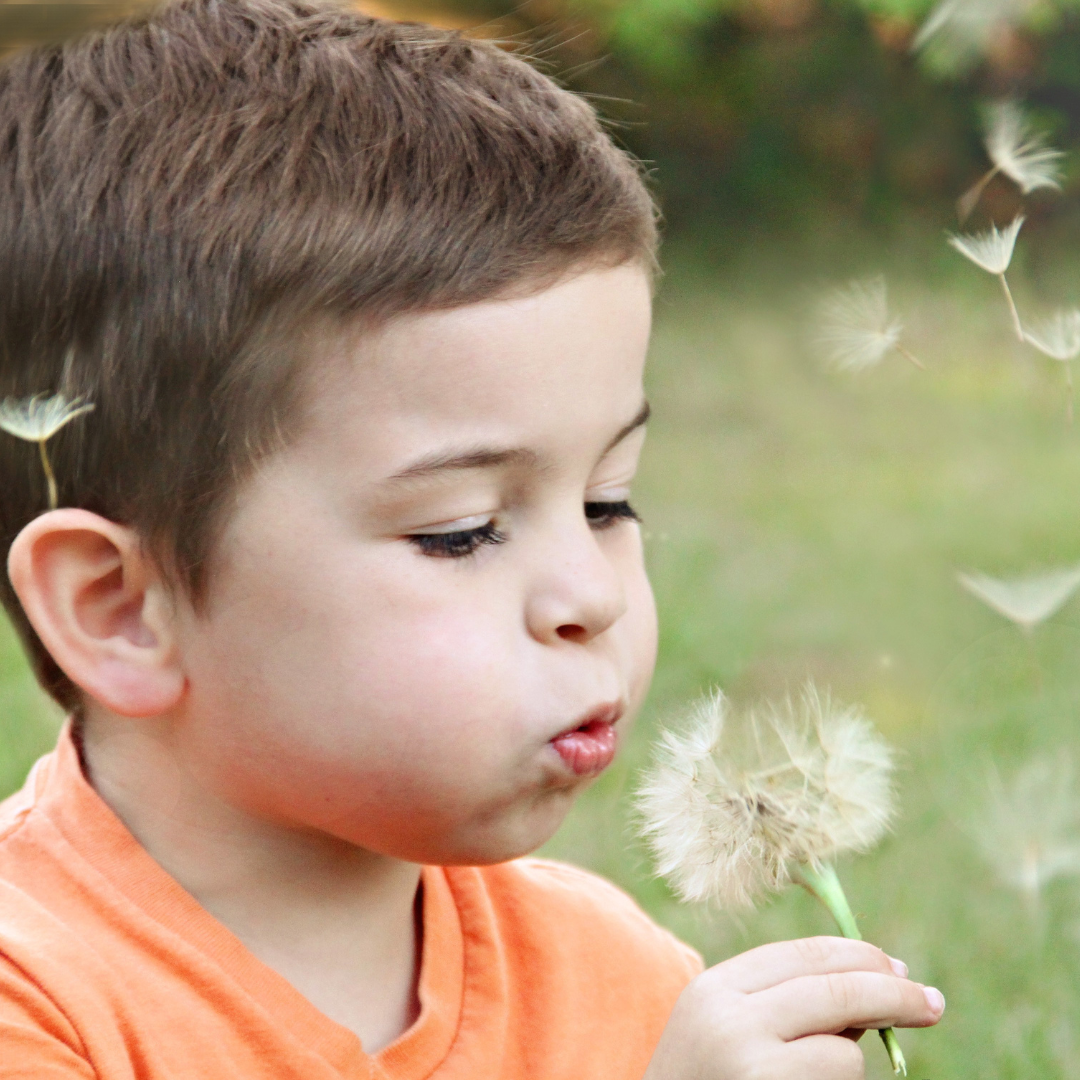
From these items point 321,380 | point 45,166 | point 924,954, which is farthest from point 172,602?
point 924,954

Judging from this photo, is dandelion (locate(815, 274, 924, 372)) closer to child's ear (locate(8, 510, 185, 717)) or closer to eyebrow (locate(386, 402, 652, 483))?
Answer: eyebrow (locate(386, 402, 652, 483))

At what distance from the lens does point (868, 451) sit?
4.82 metres

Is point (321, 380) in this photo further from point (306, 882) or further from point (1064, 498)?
point (1064, 498)

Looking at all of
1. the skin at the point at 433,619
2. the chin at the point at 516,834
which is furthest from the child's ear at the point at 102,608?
the chin at the point at 516,834

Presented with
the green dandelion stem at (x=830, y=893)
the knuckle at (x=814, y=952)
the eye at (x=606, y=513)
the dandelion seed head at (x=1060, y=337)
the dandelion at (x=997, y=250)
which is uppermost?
the dandelion at (x=997, y=250)

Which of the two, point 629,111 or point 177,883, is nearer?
point 177,883

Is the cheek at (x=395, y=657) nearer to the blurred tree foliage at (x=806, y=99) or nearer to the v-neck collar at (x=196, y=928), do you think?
the v-neck collar at (x=196, y=928)

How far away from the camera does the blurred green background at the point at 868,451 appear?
84.9 inches

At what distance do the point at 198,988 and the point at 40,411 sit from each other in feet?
1.51

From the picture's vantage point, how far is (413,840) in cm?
119

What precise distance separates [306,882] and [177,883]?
109 millimetres

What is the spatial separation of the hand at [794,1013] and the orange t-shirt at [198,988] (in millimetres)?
276

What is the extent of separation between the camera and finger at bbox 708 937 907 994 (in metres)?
1.12

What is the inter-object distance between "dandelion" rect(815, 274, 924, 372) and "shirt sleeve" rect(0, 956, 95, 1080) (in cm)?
80
